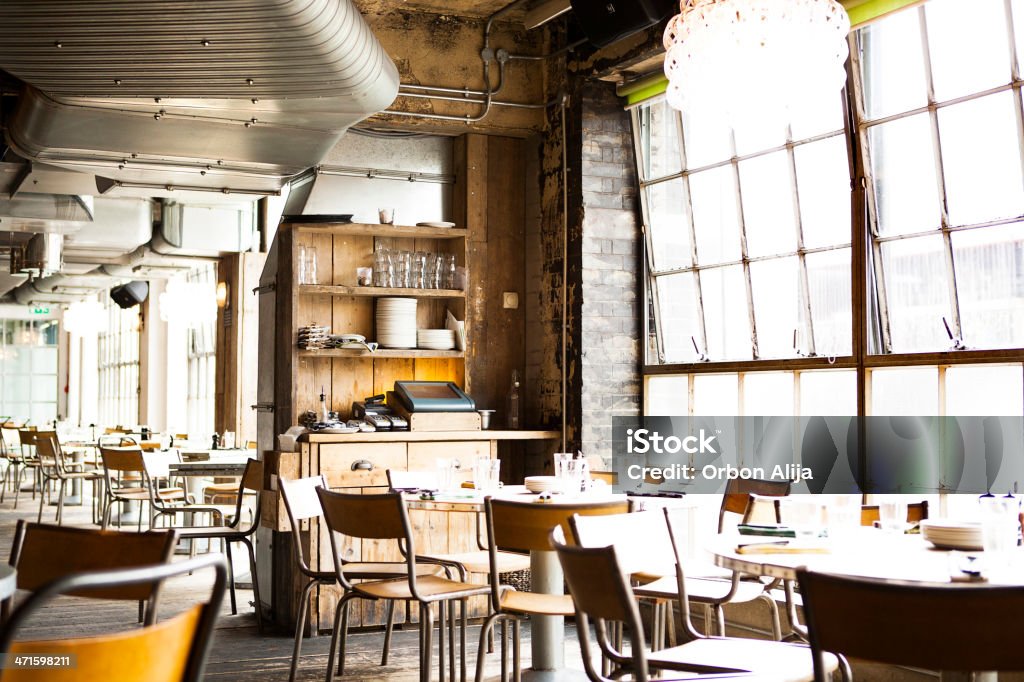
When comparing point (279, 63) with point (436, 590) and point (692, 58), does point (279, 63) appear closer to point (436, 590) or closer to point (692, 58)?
point (692, 58)

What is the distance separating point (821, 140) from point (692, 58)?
6.05 feet

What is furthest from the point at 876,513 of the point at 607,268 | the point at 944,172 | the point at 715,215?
the point at 607,268

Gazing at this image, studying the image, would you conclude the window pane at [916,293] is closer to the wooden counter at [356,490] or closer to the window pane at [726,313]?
the window pane at [726,313]

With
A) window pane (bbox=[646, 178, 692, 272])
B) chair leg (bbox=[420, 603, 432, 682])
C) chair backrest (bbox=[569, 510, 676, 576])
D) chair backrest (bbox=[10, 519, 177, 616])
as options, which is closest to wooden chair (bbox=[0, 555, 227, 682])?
chair backrest (bbox=[10, 519, 177, 616])

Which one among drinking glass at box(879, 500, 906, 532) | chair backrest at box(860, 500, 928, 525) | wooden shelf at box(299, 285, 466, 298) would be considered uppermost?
wooden shelf at box(299, 285, 466, 298)

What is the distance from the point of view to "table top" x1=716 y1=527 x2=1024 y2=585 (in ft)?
8.45

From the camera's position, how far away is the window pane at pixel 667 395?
6273 millimetres

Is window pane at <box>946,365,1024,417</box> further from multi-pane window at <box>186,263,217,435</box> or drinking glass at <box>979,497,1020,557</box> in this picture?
multi-pane window at <box>186,263,217,435</box>

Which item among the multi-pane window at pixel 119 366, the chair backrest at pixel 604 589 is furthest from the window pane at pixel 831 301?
the multi-pane window at pixel 119 366

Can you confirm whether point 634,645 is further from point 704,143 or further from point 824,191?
point 704,143

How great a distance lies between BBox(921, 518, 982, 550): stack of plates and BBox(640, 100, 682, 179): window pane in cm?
357

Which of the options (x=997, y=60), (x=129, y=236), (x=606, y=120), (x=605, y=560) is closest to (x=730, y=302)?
(x=606, y=120)

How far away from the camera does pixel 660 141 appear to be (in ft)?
21.3

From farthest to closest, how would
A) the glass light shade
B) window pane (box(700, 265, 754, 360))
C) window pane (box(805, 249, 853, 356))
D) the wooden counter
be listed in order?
the wooden counter → window pane (box(700, 265, 754, 360)) → window pane (box(805, 249, 853, 356)) → the glass light shade
